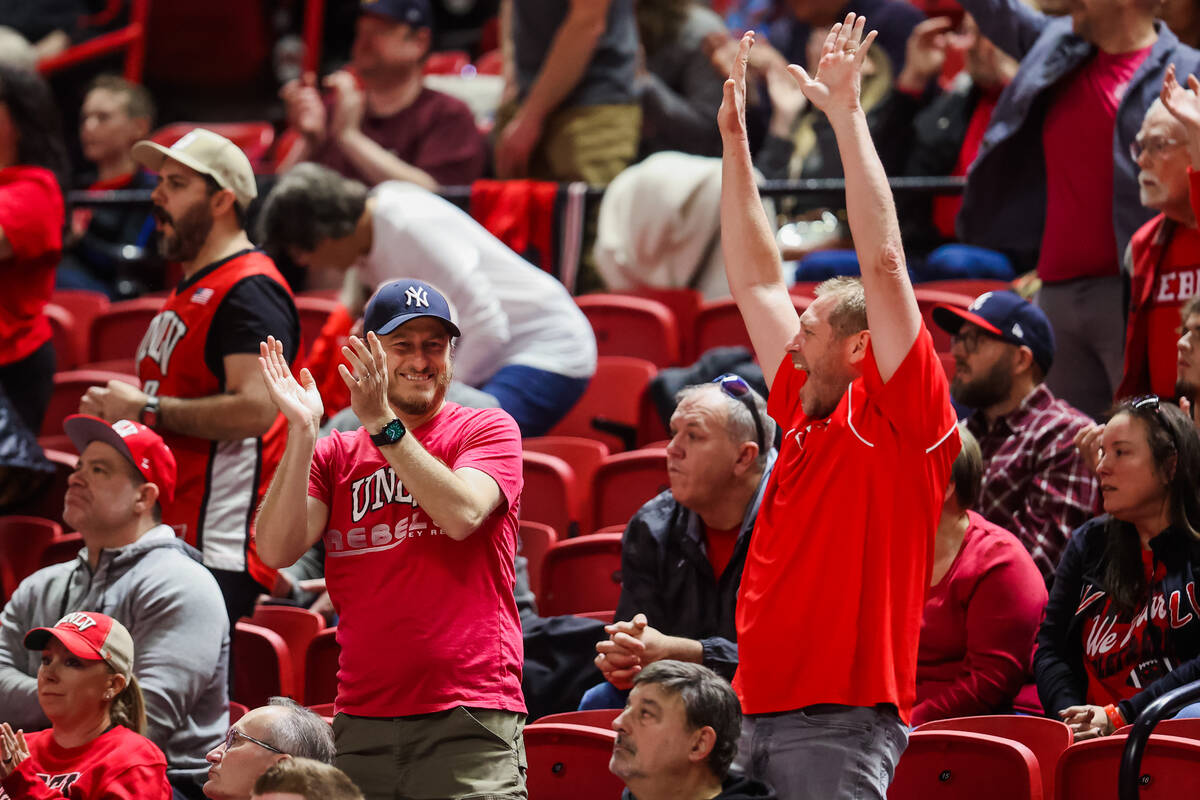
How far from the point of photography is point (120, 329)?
20.0ft

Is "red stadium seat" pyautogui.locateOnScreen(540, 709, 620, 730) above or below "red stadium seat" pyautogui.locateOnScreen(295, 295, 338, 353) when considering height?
below

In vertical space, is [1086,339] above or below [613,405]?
above

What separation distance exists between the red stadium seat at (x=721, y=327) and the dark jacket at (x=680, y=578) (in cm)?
180

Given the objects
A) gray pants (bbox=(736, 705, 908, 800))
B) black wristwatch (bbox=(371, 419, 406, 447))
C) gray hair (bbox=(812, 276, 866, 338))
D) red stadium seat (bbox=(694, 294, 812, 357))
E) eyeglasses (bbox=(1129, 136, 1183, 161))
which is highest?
eyeglasses (bbox=(1129, 136, 1183, 161))

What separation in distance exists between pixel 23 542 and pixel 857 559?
9.54 ft

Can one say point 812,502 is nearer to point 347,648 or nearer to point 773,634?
point 773,634

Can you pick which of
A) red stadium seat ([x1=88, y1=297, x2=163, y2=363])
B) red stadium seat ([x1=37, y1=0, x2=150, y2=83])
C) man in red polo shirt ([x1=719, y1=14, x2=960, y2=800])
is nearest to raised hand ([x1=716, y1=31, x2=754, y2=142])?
man in red polo shirt ([x1=719, y1=14, x2=960, y2=800])

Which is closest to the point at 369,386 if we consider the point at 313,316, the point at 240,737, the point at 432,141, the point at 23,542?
the point at 240,737

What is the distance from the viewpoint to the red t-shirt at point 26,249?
4614mm

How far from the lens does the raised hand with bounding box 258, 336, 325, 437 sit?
2.89 metres

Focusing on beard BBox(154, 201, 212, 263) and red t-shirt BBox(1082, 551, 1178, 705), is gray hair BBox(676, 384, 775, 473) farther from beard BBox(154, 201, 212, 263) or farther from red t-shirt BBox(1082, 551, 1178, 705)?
beard BBox(154, 201, 212, 263)

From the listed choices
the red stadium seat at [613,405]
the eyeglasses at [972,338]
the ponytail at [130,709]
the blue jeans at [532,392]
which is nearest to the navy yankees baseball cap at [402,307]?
the ponytail at [130,709]

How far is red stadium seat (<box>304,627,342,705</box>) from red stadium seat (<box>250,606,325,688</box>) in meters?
0.12

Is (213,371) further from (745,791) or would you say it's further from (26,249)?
(745,791)
